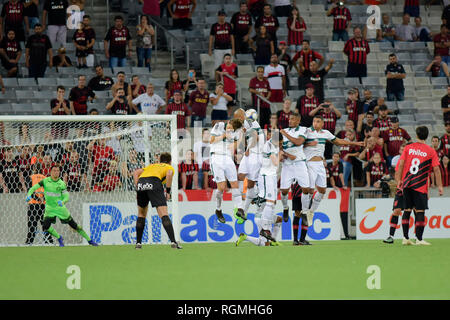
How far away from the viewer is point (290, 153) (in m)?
16.3

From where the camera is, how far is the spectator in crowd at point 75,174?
1912 cm

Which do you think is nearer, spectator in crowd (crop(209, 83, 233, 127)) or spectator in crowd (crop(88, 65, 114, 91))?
spectator in crowd (crop(209, 83, 233, 127))

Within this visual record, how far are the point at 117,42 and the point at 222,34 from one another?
10.7 ft

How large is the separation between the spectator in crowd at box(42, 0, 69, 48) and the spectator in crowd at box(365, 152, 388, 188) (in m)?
10.5

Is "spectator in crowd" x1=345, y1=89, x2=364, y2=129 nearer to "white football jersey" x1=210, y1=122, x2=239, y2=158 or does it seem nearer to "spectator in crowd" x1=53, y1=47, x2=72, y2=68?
"white football jersey" x1=210, y1=122, x2=239, y2=158

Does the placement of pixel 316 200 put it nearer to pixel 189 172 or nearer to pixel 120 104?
pixel 189 172

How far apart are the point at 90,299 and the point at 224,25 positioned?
17.6 meters

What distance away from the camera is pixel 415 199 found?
50.7 feet

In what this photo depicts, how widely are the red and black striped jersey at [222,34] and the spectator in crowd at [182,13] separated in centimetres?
150

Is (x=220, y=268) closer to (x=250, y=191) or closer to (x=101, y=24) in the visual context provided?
(x=250, y=191)

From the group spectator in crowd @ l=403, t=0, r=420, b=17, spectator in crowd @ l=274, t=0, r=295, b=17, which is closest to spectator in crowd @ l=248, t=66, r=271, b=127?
spectator in crowd @ l=274, t=0, r=295, b=17

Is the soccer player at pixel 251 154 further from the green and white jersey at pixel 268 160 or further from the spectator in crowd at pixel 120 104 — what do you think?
the spectator in crowd at pixel 120 104

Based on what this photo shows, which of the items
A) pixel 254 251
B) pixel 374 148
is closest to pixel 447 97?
pixel 374 148

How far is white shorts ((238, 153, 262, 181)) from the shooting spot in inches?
648
